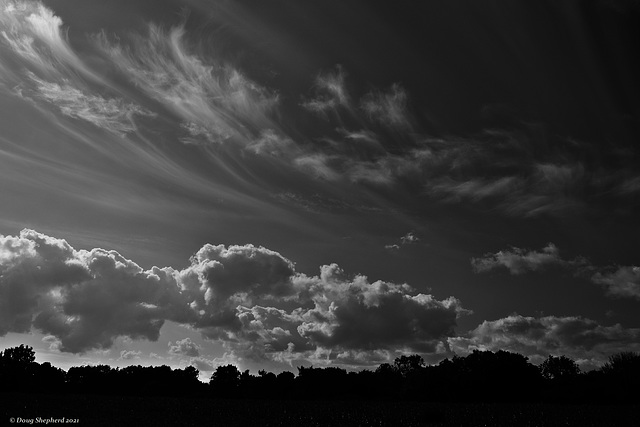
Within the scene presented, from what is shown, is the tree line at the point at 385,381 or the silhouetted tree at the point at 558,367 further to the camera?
the silhouetted tree at the point at 558,367

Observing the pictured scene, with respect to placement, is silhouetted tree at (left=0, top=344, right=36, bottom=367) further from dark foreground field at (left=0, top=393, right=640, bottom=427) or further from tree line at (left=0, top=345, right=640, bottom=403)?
dark foreground field at (left=0, top=393, right=640, bottom=427)

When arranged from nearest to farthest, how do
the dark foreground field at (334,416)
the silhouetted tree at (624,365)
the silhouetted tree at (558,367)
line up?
Answer: the dark foreground field at (334,416)
the silhouetted tree at (624,365)
the silhouetted tree at (558,367)

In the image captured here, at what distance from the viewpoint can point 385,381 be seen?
147 meters

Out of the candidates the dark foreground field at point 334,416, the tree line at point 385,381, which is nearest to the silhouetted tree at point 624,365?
the tree line at point 385,381

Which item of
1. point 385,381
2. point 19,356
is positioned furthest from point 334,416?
point 19,356

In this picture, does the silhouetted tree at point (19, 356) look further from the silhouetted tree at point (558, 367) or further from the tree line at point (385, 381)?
the silhouetted tree at point (558, 367)

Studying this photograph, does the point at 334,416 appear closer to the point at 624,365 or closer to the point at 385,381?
the point at 624,365

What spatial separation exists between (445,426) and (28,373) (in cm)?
14816

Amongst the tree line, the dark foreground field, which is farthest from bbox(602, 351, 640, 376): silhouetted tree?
the dark foreground field

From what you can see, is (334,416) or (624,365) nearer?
(334,416)

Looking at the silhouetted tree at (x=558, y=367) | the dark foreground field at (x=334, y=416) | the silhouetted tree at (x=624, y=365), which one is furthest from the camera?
the silhouetted tree at (x=558, y=367)

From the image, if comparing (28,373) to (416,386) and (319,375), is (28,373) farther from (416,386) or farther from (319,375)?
(416,386)

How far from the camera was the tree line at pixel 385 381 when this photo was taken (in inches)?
2958

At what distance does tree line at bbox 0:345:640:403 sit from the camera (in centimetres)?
7512
